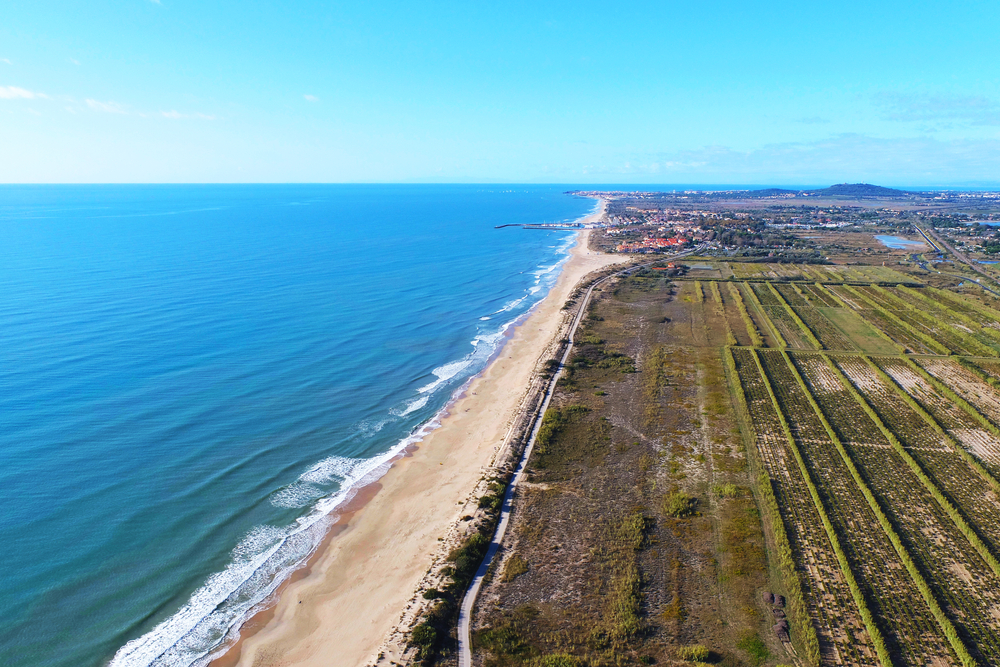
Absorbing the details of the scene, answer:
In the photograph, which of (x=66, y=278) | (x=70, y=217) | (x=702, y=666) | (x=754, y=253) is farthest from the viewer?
(x=70, y=217)

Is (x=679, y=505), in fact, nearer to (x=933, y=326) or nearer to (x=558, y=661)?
(x=558, y=661)

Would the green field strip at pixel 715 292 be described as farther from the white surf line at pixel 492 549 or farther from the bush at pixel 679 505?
the bush at pixel 679 505

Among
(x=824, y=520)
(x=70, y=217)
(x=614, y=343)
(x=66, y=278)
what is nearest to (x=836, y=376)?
(x=614, y=343)

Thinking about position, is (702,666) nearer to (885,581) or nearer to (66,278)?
(885,581)

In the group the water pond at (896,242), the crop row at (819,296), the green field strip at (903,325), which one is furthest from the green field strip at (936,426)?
the water pond at (896,242)

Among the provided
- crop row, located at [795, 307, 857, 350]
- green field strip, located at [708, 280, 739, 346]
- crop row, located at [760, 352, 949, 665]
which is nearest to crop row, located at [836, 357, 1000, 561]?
crop row, located at [760, 352, 949, 665]

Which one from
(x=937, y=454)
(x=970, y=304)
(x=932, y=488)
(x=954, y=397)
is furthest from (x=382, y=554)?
(x=970, y=304)

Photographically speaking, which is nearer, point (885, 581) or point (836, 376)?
point (885, 581)
